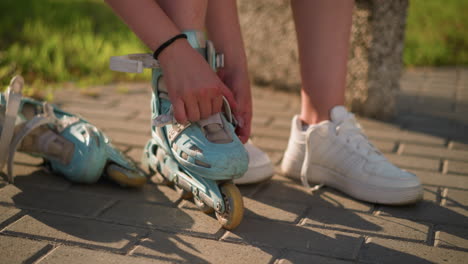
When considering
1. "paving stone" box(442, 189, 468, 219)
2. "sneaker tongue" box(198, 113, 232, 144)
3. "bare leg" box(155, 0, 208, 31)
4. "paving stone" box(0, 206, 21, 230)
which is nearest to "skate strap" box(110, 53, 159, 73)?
"bare leg" box(155, 0, 208, 31)

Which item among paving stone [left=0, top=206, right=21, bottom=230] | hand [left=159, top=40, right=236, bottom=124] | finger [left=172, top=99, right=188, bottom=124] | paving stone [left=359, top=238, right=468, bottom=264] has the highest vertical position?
hand [left=159, top=40, right=236, bottom=124]

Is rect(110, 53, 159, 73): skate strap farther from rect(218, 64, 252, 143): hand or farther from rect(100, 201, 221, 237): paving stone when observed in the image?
rect(100, 201, 221, 237): paving stone

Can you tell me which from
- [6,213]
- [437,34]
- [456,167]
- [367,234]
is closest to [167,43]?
[6,213]

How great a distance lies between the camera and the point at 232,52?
6.67 ft

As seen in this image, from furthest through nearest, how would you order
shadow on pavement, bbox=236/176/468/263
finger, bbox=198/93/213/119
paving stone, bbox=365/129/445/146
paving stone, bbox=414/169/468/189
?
paving stone, bbox=365/129/445/146
paving stone, bbox=414/169/468/189
finger, bbox=198/93/213/119
shadow on pavement, bbox=236/176/468/263

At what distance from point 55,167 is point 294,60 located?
1.96 metres

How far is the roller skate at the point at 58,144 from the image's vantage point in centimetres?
197

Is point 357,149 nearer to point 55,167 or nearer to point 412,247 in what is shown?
point 412,247

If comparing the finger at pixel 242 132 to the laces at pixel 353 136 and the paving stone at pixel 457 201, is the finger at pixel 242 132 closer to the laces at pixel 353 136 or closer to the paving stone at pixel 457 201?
the laces at pixel 353 136

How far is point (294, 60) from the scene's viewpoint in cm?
362

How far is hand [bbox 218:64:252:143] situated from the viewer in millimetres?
1919

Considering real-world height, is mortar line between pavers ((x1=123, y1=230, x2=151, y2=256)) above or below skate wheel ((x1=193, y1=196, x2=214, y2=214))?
below

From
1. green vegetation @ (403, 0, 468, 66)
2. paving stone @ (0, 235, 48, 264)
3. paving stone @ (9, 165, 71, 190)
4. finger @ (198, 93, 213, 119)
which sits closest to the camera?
paving stone @ (0, 235, 48, 264)

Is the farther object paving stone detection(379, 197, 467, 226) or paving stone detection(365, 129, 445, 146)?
paving stone detection(365, 129, 445, 146)
